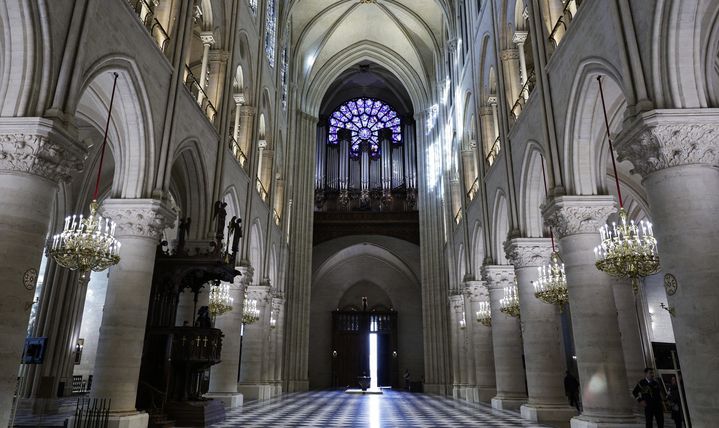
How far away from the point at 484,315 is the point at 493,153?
5399 mm

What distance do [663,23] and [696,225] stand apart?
2646 millimetres

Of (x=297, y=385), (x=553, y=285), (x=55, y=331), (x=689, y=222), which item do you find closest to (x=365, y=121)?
(x=297, y=385)

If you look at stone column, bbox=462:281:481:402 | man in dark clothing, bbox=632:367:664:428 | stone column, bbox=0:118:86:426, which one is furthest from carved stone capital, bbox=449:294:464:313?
stone column, bbox=0:118:86:426

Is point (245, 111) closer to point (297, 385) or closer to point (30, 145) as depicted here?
point (30, 145)

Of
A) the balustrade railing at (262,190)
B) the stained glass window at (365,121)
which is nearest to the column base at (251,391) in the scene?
the balustrade railing at (262,190)

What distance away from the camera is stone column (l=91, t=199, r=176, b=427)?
840 cm

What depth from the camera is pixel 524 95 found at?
43.0ft

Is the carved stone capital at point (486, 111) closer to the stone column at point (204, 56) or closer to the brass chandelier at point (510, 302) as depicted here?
the brass chandelier at point (510, 302)

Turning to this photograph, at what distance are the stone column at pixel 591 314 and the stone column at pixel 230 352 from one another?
9.00m

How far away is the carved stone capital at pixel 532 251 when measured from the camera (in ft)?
40.0

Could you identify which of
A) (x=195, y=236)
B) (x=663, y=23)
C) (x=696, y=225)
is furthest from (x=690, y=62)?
(x=195, y=236)

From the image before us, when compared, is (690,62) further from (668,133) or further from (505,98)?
(505,98)

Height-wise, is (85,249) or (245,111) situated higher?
(245,111)

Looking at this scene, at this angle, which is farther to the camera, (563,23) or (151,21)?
(563,23)
